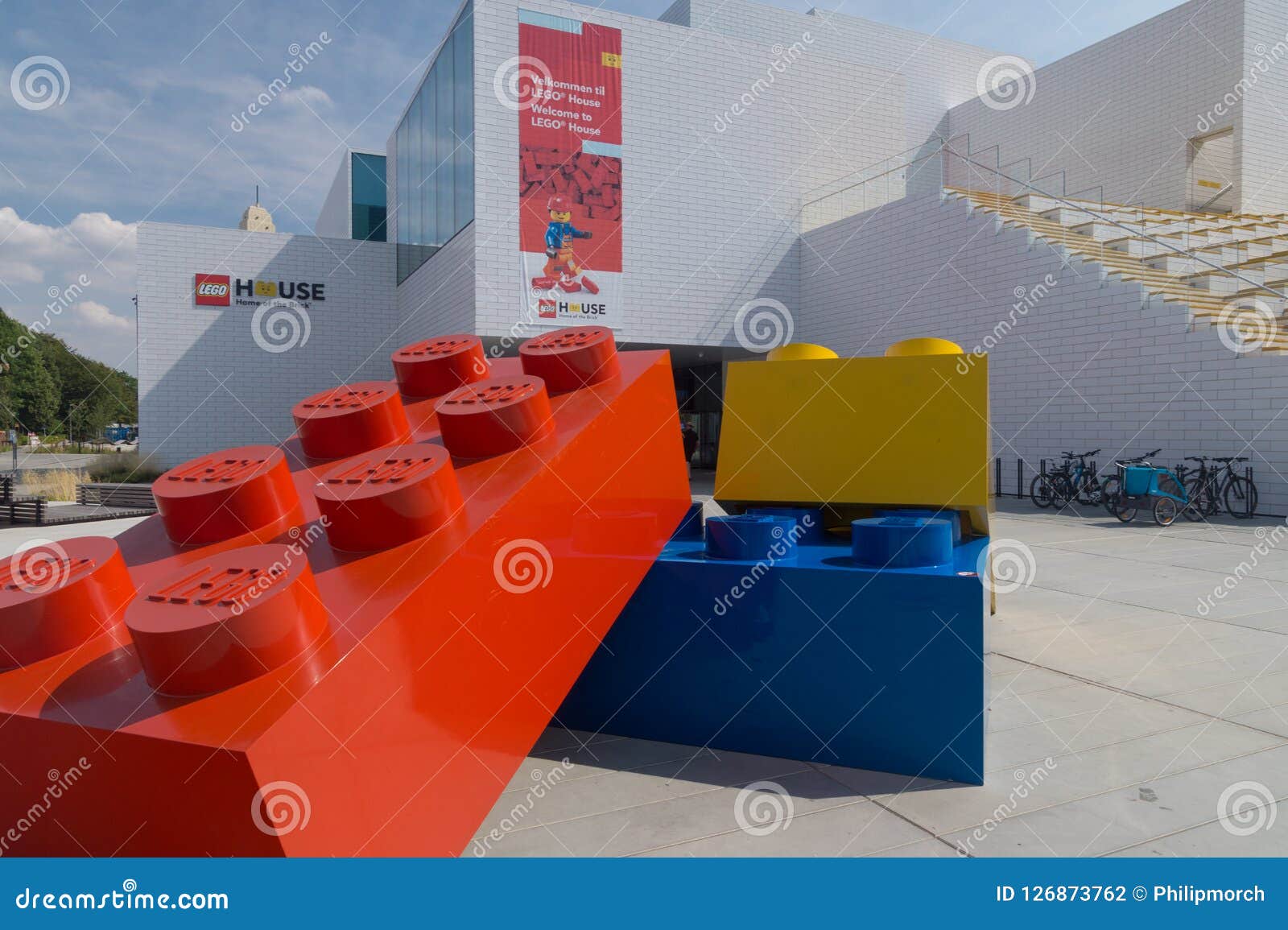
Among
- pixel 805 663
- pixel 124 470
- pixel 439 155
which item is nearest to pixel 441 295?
pixel 439 155

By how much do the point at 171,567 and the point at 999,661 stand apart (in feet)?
13.4

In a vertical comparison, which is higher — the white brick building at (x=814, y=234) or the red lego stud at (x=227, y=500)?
the white brick building at (x=814, y=234)

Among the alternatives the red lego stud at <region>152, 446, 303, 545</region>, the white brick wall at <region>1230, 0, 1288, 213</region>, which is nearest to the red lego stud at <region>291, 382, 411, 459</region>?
the red lego stud at <region>152, 446, 303, 545</region>

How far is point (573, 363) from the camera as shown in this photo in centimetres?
321

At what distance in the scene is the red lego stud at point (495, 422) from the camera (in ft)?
8.78

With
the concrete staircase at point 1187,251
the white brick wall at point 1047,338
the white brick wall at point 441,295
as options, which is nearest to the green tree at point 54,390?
the white brick wall at point 441,295

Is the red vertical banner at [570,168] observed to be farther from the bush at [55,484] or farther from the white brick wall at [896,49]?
the bush at [55,484]

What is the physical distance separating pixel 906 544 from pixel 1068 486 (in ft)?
40.6

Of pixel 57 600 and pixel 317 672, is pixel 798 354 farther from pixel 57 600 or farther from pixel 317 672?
pixel 57 600

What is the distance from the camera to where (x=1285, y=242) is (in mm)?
16516

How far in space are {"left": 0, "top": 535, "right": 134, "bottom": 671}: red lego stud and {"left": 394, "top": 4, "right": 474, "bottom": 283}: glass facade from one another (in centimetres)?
1552

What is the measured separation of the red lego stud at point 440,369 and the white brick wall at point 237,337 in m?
19.2

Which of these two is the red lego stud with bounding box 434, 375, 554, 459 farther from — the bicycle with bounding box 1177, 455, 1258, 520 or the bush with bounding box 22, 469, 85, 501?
the bush with bounding box 22, 469, 85, 501

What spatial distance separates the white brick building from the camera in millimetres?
14922
